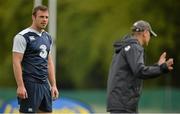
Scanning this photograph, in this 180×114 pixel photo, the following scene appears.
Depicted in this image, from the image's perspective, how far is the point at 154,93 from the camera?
40.1 feet

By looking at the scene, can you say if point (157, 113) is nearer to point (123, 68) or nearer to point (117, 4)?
point (117, 4)

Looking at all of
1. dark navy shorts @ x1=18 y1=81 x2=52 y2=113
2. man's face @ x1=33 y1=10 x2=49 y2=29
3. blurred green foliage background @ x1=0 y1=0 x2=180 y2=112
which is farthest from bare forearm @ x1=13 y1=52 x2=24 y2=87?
blurred green foliage background @ x1=0 y1=0 x2=180 y2=112

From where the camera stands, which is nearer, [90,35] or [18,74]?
Result: [18,74]

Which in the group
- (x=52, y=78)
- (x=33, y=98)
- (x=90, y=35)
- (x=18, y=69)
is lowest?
(x=33, y=98)

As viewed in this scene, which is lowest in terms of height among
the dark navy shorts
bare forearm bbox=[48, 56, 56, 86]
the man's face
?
the dark navy shorts

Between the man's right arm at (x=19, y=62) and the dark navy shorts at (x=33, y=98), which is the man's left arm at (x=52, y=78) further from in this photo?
the man's right arm at (x=19, y=62)

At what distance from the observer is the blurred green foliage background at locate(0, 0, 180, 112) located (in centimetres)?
1219

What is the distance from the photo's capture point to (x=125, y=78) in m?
5.56

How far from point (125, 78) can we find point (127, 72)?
5 cm

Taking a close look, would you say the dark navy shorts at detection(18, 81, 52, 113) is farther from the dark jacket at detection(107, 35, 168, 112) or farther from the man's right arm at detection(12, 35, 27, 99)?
the dark jacket at detection(107, 35, 168, 112)

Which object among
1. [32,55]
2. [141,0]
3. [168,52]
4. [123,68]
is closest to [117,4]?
[141,0]

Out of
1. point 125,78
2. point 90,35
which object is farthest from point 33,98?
point 90,35

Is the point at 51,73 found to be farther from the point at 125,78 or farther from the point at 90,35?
the point at 90,35

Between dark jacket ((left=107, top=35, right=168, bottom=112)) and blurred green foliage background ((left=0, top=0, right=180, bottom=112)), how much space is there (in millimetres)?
6523
